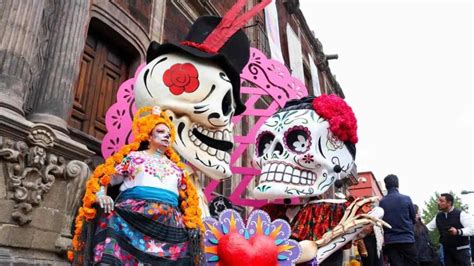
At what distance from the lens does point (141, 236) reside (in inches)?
89.0

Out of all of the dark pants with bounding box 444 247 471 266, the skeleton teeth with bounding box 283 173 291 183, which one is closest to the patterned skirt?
the skeleton teeth with bounding box 283 173 291 183

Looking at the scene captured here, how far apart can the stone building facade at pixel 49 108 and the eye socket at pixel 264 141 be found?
62.9 inches

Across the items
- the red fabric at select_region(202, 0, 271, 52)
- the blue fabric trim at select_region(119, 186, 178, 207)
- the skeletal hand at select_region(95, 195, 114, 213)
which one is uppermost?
the red fabric at select_region(202, 0, 271, 52)

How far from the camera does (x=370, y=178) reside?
2345 cm

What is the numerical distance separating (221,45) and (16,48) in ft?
5.65

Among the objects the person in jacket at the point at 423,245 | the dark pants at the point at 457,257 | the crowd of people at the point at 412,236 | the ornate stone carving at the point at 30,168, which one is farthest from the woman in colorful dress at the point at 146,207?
the dark pants at the point at 457,257

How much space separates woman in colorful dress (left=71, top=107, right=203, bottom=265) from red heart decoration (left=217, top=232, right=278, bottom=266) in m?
0.21

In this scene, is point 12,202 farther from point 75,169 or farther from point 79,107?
point 79,107

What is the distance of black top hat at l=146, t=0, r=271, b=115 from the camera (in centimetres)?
319

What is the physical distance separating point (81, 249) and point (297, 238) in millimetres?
1528

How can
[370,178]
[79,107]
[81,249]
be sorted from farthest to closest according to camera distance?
[370,178] < [79,107] < [81,249]

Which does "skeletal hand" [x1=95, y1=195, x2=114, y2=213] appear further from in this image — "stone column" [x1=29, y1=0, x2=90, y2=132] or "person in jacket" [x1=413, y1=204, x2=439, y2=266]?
"person in jacket" [x1=413, y1=204, x2=439, y2=266]

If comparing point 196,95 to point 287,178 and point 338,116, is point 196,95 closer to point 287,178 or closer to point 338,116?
point 287,178

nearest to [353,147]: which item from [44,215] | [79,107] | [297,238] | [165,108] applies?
[297,238]
